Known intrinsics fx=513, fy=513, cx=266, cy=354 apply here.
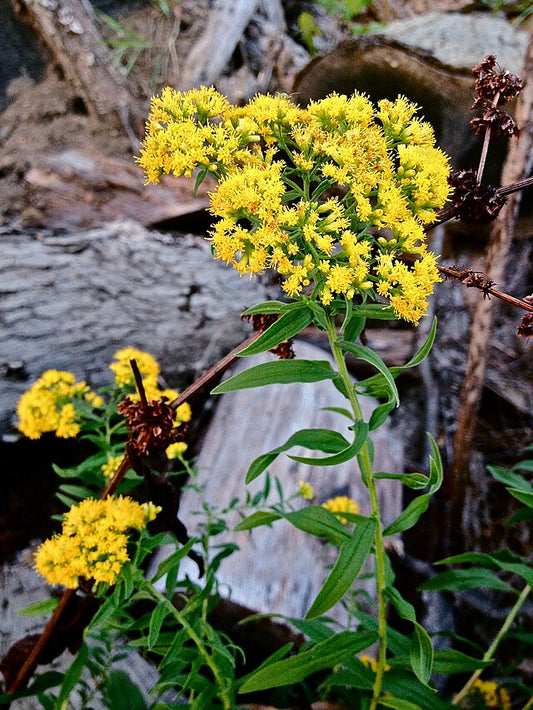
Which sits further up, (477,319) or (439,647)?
(477,319)

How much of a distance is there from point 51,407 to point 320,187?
898 mm

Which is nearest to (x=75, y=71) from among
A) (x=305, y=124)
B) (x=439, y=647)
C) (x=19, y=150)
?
(x=19, y=150)

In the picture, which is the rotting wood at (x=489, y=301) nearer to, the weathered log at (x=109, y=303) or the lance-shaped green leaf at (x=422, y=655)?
the weathered log at (x=109, y=303)

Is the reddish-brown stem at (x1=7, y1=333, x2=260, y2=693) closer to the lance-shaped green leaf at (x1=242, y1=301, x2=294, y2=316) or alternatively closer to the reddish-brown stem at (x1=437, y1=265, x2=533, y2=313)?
the lance-shaped green leaf at (x1=242, y1=301, x2=294, y2=316)

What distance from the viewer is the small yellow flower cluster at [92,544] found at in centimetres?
98

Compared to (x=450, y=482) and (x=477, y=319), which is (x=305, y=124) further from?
(x=450, y=482)

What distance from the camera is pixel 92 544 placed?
3.19 feet

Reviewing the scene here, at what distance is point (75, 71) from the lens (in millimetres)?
3012

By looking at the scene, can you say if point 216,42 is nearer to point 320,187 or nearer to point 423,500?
point 320,187

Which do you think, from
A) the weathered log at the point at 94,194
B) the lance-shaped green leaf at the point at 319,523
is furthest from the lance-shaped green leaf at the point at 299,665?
the weathered log at the point at 94,194

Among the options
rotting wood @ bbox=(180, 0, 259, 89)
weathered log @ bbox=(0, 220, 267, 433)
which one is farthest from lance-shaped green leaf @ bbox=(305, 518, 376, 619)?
rotting wood @ bbox=(180, 0, 259, 89)

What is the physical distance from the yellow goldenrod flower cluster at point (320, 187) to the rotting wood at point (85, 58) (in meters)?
2.33

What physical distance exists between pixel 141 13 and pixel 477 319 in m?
2.89

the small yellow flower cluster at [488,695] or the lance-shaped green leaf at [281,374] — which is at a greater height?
the lance-shaped green leaf at [281,374]
